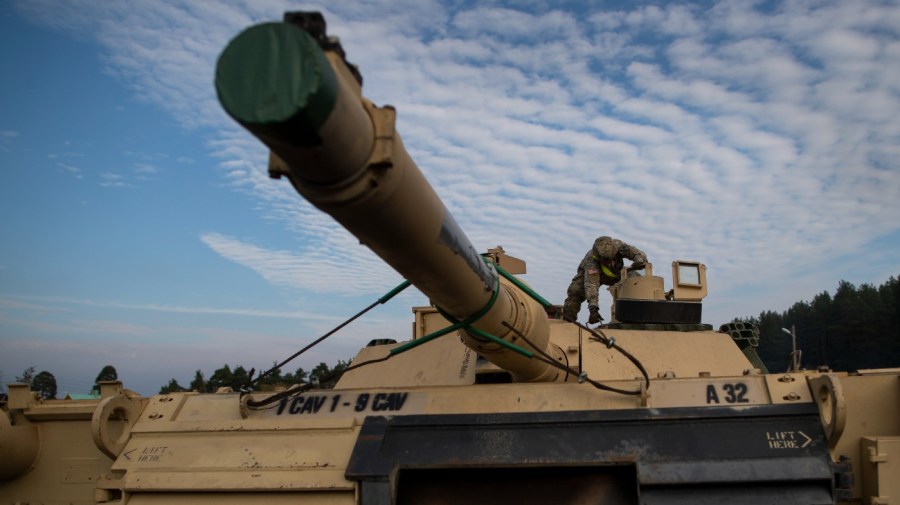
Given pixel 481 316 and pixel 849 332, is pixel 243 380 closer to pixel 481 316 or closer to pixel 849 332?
pixel 481 316

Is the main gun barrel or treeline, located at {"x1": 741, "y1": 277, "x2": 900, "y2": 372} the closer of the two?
the main gun barrel

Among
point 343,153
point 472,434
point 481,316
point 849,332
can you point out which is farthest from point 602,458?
point 849,332

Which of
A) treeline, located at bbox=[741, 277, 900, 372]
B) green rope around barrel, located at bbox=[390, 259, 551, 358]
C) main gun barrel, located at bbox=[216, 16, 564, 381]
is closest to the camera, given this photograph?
main gun barrel, located at bbox=[216, 16, 564, 381]

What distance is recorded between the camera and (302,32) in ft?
7.98

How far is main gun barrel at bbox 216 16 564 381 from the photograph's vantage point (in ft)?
7.80

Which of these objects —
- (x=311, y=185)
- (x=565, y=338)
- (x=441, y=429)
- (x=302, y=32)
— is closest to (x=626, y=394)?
(x=441, y=429)

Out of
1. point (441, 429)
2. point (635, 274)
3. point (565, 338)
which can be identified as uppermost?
point (635, 274)

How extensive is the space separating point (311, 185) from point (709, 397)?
3189 millimetres

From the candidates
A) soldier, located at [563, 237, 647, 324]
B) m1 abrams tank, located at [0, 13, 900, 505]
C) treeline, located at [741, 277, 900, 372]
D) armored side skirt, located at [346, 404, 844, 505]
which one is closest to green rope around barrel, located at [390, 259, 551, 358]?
m1 abrams tank, located at [0, 13, 900, 505]

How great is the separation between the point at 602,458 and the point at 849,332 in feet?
210

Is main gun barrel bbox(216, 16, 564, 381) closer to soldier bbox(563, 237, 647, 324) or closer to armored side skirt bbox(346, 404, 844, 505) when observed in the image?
armored side skirt bbox(346, 404, 844, 505)

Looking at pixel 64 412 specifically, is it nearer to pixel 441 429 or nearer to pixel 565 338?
pixel 441 429

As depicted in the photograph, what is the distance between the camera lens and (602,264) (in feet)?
30.1

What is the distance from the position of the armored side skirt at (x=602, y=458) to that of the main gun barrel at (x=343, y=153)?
1.07 meters
